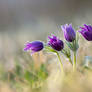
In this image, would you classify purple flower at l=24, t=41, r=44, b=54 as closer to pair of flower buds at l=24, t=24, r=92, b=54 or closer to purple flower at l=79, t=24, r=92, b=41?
pair of flower buds at l=24, t=24, r=92, b=54

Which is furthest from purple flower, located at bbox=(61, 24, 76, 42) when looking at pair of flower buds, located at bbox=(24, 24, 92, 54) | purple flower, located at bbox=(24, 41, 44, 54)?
purple flower, located at bbox=(24, 41, 44, 54)

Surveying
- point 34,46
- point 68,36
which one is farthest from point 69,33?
point 34,46

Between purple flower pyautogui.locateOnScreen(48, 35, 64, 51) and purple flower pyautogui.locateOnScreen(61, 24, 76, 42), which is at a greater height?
purple flower pyautogui.locateOnScreen(61, 24, 76, 42)

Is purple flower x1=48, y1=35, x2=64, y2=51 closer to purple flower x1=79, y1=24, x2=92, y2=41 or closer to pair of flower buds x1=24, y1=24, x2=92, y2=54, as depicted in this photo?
pair of flower buds x1=24, y1=24, x2=92, y2=54

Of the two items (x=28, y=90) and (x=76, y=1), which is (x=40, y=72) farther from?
(x=76, y=1)

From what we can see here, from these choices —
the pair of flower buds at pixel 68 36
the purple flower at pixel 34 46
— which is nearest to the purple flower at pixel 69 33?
the pair of flower buds at pixel 68 36

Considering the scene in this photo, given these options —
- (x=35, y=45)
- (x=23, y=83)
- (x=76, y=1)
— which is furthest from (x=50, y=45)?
(x=76, y=1)

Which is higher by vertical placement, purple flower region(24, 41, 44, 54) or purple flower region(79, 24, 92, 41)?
purple flower region(79, 24, 92, 41)

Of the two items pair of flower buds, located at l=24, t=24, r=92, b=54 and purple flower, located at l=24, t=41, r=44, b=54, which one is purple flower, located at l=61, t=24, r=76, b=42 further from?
purple flower, located at l=24, t=41, r=44, b=54

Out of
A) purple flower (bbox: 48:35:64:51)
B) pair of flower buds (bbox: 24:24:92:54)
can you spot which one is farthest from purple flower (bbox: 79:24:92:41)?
purple flower (bbox: 48:35:64:51)

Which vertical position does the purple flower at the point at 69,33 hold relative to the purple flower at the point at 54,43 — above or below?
above

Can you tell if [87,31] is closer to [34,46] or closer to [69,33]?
[69,33]

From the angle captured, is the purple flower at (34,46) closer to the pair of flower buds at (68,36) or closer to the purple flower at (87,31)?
the pair of flower buds at (68,36)
